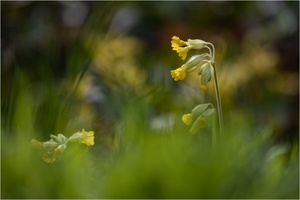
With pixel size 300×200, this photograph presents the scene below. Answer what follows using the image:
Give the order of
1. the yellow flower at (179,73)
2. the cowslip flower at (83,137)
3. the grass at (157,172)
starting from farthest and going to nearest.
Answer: the yellow flower at (179,73) < the cowslip flower at (83,137) < the grass at (157,172)

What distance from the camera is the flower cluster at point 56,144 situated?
51 cm

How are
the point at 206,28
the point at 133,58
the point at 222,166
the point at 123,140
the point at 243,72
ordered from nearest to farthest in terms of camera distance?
the point at 222,166, the point at 123,140, the point at 133,58, the point at 243,72, the point at 206,28

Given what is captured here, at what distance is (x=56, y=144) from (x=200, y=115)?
0.16 m

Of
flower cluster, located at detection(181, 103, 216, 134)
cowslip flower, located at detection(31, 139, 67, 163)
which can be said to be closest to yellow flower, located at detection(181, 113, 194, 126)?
flower cluster, located at detection(181, 103, 216, 134)

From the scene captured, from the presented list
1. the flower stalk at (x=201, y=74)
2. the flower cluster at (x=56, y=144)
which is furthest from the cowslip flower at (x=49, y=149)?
the flower stalk at (x=201, y=74)

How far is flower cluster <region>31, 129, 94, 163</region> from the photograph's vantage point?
0.51 m

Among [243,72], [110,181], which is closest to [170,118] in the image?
[110,181]

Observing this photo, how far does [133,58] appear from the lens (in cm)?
207

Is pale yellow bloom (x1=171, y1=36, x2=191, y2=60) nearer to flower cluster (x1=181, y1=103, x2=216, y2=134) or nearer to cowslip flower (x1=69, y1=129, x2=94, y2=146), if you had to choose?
flower cluster (x1=181, y1=103, x2=216, y2=134)

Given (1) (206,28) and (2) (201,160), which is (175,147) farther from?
(1) (206,28)

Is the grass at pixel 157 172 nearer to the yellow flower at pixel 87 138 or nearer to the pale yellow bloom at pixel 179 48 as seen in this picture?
the yellow flower at pixel 87 138

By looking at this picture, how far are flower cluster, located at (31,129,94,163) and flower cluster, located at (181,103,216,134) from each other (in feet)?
0.30

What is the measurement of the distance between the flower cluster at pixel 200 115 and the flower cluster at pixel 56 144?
90 millimetres

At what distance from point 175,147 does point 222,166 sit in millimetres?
36
